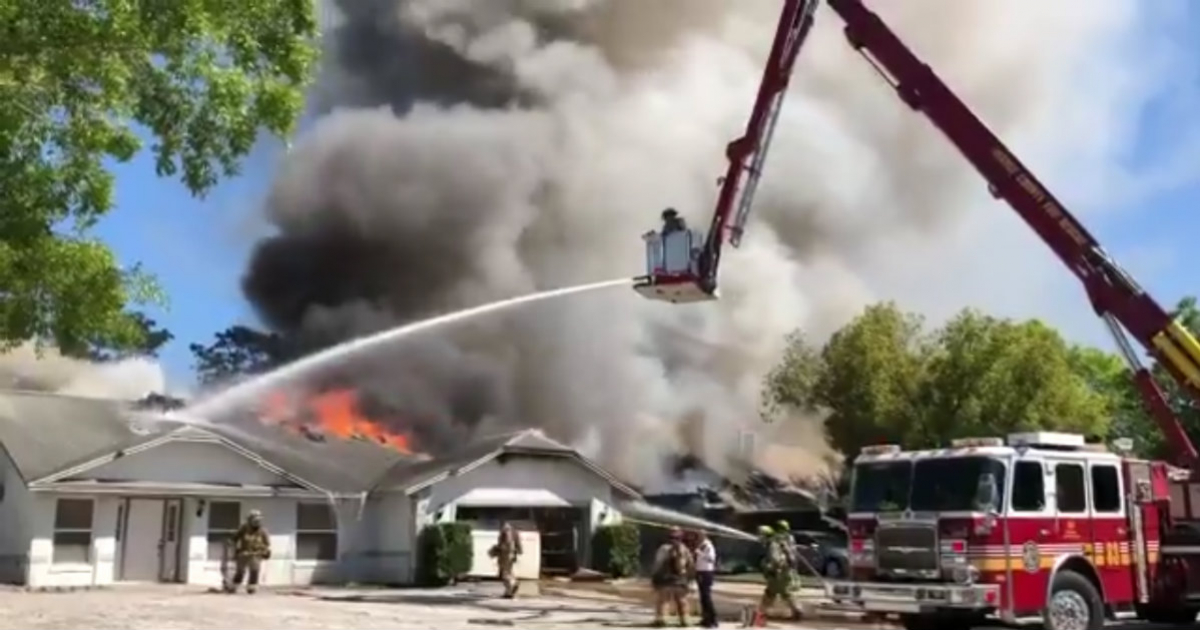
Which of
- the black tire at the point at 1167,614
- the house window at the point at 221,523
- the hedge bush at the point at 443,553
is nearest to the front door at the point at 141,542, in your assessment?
the house window at the point at 221,523

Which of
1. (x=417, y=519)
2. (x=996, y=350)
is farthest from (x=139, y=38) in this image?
(x=996, y=350)

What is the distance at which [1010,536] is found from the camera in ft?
45.6

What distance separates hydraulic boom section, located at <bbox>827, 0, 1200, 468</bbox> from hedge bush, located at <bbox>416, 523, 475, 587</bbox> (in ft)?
43.2

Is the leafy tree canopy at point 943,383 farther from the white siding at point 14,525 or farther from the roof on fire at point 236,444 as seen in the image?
the white siding at point 14,525

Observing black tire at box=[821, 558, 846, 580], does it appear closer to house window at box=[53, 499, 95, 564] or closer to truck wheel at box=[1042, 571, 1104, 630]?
house window at box=[53, 499, 95, 564]

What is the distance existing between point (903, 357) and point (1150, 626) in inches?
873

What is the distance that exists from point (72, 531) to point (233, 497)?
3.05 meters

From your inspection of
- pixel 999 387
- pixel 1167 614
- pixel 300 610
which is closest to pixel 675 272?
pixel 300 610

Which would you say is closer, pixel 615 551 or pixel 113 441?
pixel 113 441

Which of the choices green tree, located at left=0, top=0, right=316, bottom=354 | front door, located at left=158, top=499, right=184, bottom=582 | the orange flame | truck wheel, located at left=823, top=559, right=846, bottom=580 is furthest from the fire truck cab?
the orange flame

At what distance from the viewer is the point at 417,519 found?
27.8 meters

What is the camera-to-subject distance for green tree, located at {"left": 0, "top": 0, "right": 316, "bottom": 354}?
865cm

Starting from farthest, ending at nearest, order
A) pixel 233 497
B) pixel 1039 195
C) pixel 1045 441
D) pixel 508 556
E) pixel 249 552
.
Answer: pixel 233 497 < pixel 508 556 < pixel 249 552 < pixel 1039 195 < pixel 1045 441

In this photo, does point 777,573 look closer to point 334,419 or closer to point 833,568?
point 833,568
